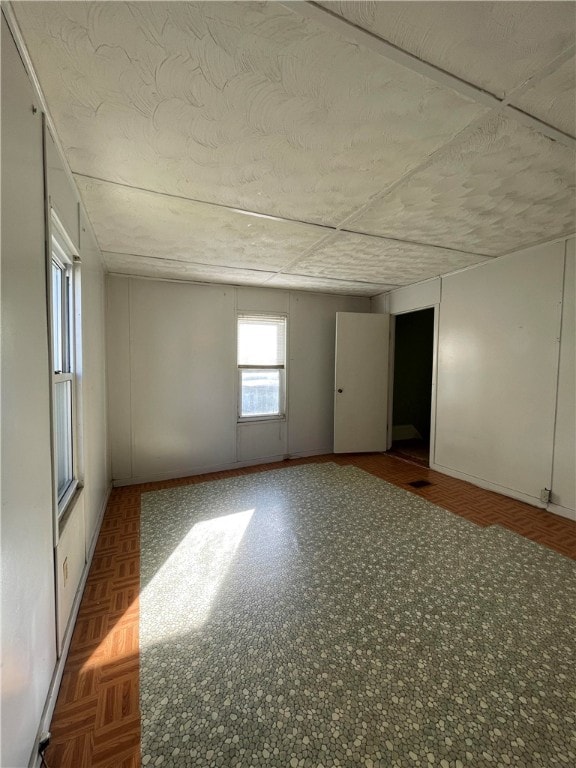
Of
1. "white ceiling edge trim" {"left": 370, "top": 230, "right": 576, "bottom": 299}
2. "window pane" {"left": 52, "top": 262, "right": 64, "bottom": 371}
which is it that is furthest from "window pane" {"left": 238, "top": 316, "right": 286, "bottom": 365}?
"window pane" {"left": 52, "top": 262, "right": 64, "bottom": 371}

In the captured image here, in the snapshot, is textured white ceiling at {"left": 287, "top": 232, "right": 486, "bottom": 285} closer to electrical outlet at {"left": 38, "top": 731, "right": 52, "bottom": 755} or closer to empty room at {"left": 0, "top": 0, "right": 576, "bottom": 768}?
empty room at {"left": 0, "top": 0, "right": 576, "bottom": 768}

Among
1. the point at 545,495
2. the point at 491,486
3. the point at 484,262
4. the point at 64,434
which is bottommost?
the point at 491,486

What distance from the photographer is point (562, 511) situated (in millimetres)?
2961

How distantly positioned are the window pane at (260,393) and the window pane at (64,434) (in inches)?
104

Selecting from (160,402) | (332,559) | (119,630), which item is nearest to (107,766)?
(119,630)

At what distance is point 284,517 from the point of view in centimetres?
301

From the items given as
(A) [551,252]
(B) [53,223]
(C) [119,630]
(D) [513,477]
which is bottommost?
(C) [119,630]

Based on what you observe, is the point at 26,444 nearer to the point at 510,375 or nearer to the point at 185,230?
the point at 185,230

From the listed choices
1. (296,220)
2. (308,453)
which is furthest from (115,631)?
(308,453)

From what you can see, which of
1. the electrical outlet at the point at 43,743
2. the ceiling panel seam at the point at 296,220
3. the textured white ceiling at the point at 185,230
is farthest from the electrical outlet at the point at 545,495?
the electrical outlet at the point at 43,743

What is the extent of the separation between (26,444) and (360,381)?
14.7 ft

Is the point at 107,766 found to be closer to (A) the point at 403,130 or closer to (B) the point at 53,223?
(B) the point at 53,223

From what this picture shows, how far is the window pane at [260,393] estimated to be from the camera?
4660 mm

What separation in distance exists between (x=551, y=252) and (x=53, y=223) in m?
3.96
